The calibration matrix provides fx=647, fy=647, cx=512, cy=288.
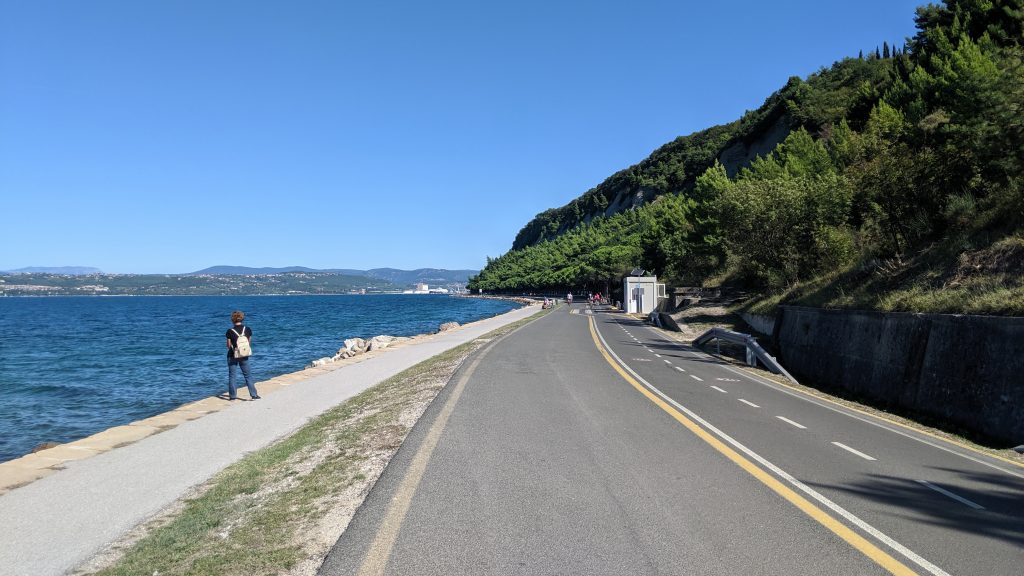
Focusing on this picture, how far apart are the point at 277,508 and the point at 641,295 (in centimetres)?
5250

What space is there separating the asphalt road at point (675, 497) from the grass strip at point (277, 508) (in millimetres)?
322

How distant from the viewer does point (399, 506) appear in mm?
5637

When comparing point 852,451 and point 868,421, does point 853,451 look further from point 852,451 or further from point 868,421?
point 868,421

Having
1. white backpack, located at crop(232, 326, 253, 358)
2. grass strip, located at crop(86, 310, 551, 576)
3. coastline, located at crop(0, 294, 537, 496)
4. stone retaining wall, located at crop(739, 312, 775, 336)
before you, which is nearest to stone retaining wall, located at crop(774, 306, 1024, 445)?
stone retaining wall, located at crop(739, 312, 775, 336)

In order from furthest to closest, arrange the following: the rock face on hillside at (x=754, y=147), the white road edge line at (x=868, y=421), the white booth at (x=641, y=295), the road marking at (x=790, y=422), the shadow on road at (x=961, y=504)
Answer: the rock face on hillside at (x=754, y=147)
the white booth at (x=641, y=295)
the road marking at (x=790, y=422)
the white road edge line at (x=868, y=421)
the shadow on road at (x=961, y=504)

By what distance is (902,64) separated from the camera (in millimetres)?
58281

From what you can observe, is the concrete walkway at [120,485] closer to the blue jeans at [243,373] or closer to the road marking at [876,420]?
the blue jeans at [243,373]

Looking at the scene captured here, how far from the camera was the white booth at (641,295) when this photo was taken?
2221 inches

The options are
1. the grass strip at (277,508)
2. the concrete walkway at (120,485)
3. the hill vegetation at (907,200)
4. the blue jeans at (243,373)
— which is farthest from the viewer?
the hill vegetation at (907,200)

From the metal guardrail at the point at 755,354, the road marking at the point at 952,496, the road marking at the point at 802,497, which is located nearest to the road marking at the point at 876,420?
the road marking at the point at 952,496

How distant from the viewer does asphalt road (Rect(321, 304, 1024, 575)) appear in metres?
4.52

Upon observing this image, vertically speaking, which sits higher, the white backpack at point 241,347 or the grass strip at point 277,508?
the white backpack at point 241,347

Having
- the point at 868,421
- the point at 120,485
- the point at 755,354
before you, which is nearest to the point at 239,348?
the point at 120,485

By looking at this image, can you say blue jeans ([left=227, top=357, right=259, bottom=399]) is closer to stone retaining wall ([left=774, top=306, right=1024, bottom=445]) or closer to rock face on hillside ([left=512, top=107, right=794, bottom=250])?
stone retaining wall ([left=774, top=306, right=1024, bottom=445])
